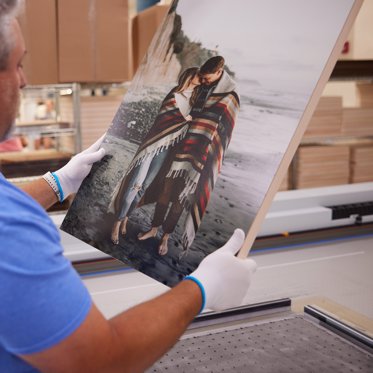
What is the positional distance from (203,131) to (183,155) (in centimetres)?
8

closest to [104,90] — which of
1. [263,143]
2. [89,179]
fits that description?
[89,179]

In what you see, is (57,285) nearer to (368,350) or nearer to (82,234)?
(82,234)

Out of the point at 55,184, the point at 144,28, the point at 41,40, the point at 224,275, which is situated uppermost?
the point at 144,28

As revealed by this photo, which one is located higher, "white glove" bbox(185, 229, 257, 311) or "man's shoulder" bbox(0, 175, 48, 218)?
"man's shoulder" bbox(0, 175, 48, 218)

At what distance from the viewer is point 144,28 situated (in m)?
4.39

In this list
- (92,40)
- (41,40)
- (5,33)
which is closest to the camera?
(5,33)

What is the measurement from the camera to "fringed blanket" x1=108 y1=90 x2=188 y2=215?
4.71 ft

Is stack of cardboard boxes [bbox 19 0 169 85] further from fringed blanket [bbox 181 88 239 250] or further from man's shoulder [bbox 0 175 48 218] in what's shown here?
man's shoulder [bbox 0 175 48 218]

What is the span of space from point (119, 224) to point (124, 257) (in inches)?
3.9

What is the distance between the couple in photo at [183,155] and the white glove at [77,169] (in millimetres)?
149

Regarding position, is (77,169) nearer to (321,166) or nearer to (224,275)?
(224,275)

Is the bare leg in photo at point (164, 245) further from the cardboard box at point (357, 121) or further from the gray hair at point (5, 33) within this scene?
the cardboard box at point (357, 121)

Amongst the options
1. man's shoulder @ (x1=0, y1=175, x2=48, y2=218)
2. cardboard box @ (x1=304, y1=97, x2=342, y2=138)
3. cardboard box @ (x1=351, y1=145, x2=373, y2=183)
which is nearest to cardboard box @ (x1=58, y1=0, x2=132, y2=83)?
cardboard box @ (x1=304, y1=97, x2=342, y2=138)

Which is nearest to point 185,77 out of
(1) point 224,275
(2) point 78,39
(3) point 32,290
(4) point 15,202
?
(1) point 224,275
